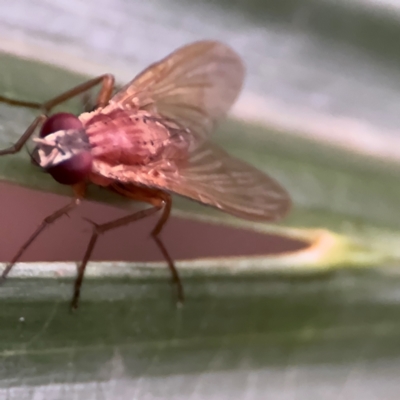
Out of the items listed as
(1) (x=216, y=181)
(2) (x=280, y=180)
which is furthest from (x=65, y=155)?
(2) (x=280, y=180)

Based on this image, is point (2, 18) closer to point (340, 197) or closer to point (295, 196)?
point (295, 196)

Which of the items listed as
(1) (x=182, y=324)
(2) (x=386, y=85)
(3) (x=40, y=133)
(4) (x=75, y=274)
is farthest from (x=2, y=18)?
(2) (x=386, y=85)

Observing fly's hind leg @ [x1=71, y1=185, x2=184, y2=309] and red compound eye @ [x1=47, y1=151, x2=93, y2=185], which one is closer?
red compound eye @ [x1=47, y1=151, x2=93, y2=185]

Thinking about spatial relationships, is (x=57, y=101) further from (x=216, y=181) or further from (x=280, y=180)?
(x=280, y=180)

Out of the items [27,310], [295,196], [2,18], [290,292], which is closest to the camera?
[27,310]

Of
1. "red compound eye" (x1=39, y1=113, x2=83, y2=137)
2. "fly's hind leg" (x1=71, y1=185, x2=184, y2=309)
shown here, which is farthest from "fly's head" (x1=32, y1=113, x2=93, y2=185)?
"fly's hind leg" (x1=71, y1=185, x2=184, y2=309)

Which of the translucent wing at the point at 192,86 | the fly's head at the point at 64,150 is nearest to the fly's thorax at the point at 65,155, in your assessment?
the fly's head at the point at 64,150

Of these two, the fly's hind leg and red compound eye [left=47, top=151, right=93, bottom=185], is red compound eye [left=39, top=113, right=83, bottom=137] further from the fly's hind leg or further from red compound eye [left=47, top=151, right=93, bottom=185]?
the fly's hind leg
